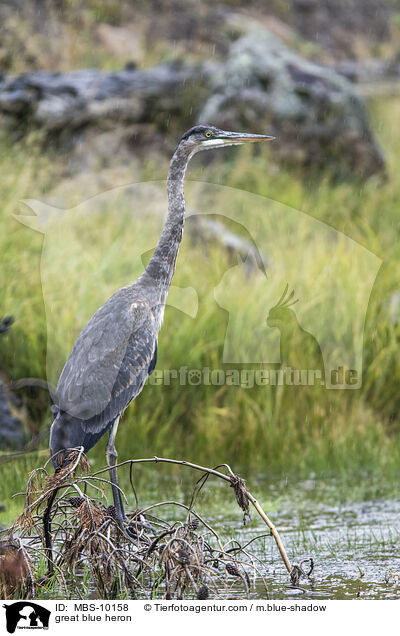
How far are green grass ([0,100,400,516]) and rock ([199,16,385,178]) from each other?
2703mm

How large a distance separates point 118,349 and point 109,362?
84 mm

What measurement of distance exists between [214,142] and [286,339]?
101 inches

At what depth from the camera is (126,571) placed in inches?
147

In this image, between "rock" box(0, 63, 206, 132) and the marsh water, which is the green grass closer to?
the marsh water

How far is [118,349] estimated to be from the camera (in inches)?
189

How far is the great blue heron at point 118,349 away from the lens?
185 inches

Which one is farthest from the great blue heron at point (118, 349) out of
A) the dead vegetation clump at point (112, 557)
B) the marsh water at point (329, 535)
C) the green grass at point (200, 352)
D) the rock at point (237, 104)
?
the rock at point (237, 104)

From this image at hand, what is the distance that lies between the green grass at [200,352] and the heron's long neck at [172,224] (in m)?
1.74

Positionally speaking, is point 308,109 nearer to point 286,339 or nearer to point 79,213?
point 79,213

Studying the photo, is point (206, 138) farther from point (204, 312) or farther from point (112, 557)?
point (204, 312)

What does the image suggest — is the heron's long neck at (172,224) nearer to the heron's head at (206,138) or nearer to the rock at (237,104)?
the heron's head at (206,138)

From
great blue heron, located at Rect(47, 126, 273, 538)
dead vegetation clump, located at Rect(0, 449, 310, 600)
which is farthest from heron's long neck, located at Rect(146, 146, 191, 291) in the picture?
dead vegetation clump, located at Rect(0, 449, 310, 600)
